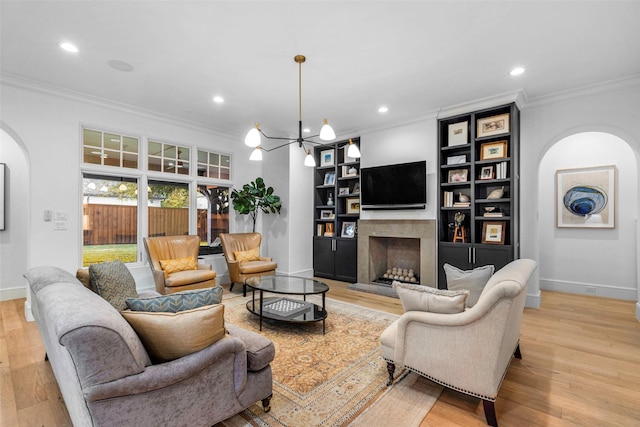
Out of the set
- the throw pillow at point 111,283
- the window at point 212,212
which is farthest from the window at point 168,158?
the throw pillow at point 111,283

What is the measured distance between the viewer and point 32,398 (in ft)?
6.97

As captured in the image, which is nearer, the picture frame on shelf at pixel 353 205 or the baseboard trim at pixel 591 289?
the baseboard trim at pixel 591 289

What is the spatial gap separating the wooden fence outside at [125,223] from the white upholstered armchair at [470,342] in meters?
4.34

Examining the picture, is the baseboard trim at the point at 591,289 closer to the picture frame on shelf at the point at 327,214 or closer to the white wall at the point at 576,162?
the white wall at the point at 576,162

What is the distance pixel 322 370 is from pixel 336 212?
3764mm

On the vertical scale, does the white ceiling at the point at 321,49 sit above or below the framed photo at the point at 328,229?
above

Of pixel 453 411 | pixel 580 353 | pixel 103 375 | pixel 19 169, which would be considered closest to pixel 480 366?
pixel 453 411

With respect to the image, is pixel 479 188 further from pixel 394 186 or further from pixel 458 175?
pixel 394 186

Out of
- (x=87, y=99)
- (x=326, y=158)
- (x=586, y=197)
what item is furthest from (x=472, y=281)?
(x=87, y=99)

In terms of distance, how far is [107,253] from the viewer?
4.61 m

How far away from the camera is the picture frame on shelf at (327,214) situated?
617cm

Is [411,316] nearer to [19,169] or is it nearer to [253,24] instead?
[253,24]

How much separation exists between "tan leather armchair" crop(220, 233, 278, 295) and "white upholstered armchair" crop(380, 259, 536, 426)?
2.89 m

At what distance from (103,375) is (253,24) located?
8.82 ft
